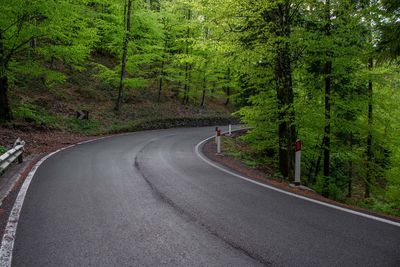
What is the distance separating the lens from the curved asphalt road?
4.06 metres

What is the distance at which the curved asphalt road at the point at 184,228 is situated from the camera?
13.3 ft

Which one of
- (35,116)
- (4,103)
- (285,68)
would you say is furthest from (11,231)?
(35,116)

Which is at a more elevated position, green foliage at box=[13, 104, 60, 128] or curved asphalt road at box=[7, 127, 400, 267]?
green foliage at box=[13, 104, 60, 128]

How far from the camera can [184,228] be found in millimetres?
5082

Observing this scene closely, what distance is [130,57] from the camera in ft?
84.3

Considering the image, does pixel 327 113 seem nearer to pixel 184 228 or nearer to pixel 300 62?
pixel 300 62

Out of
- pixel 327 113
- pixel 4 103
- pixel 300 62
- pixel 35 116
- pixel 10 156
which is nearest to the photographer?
pixel 10 156

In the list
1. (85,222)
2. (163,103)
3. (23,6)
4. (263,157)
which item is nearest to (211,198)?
(85,222)

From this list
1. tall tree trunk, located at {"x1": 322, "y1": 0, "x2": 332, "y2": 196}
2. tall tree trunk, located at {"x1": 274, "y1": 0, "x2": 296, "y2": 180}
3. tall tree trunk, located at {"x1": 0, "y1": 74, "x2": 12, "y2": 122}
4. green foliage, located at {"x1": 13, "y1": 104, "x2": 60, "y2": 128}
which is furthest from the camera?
green foliage, located at {"x1": 13, "y1": 104, "x2": 60, "y2": 128}

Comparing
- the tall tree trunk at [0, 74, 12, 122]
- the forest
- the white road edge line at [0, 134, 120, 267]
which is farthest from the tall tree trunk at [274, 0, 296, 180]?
the tall tree trunk at [0, 74, 12, 122]

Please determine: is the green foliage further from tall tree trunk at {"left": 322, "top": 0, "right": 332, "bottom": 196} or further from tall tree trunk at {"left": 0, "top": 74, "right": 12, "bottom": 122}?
tall tree trunk at {"left": 322, "top": 0, "right": 332, "bottom": 196}

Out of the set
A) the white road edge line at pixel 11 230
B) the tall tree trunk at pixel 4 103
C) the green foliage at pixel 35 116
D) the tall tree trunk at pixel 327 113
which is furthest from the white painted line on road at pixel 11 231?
the green foliage at pixel 35 116

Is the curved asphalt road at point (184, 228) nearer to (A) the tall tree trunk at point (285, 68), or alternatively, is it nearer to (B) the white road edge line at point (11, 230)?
(B) the white road edge line at point (11, 230)

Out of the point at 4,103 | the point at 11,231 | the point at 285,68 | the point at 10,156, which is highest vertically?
the point at 285,68
